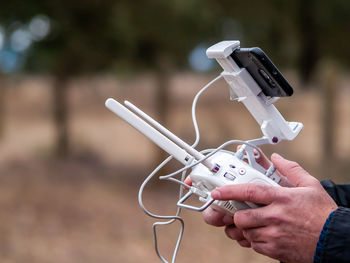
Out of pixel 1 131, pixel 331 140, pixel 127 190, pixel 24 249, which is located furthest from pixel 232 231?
pixel 1 131

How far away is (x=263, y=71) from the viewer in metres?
1.12

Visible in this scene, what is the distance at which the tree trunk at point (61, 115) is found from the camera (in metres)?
7.20

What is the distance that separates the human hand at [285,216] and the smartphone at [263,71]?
0.83 feet

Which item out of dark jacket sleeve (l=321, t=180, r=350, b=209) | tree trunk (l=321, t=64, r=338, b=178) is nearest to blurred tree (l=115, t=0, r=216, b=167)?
tree trunk (l=321, t=64, r=338, b=178)

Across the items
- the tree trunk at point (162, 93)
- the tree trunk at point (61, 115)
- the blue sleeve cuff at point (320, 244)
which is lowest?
the tree trunk at point (61, 115)

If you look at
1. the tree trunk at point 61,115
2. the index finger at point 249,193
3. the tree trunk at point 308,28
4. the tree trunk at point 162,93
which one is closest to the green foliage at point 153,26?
the tree trunk at point 308,28

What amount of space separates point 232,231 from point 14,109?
15.0m

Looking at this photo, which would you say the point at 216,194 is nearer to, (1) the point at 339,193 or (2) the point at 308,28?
(1) the point at 339,193

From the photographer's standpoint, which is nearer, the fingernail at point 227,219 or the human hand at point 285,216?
the human hand at point 285,216

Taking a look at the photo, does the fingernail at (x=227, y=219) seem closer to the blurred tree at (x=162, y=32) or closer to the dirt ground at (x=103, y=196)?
the dirt ground at (x=103, y=196)

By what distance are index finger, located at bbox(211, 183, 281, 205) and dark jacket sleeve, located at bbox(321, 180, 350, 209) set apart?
1.34ft

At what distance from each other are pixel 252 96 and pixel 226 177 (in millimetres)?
232

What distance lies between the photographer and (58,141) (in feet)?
24.1

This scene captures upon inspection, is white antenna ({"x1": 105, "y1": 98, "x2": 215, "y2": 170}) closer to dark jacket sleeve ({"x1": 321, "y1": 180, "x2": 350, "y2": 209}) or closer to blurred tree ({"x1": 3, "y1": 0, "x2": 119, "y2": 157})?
dark jacket sleeve ({"x1": 321, "y1": 180, "x2": 350, "y2": 209})
